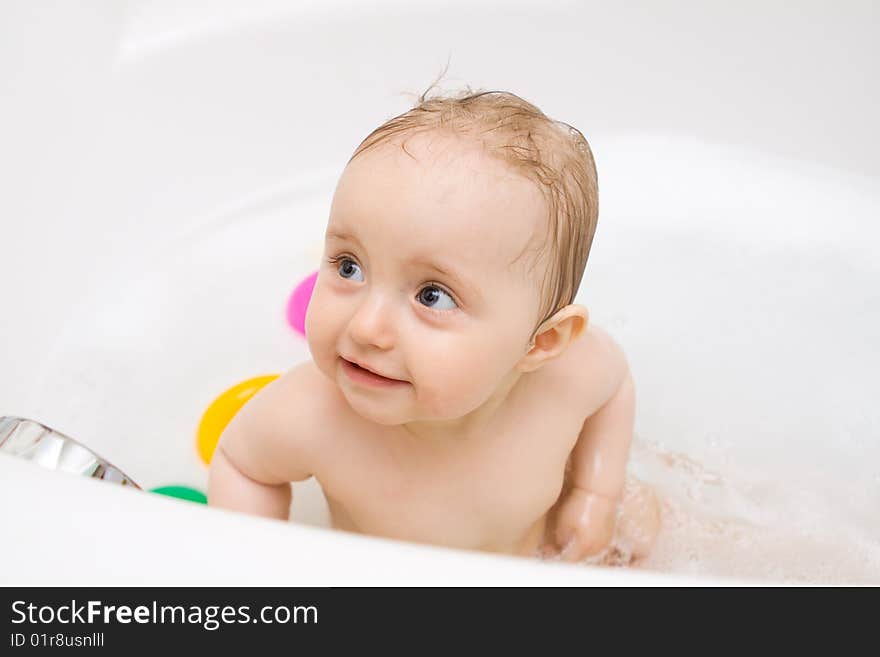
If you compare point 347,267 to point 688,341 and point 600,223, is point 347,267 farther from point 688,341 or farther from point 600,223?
point 600,223

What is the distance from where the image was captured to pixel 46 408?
3.77 ft

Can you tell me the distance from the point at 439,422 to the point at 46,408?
549 mm

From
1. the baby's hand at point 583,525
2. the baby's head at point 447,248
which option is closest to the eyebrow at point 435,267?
the baby's head at point 447,248

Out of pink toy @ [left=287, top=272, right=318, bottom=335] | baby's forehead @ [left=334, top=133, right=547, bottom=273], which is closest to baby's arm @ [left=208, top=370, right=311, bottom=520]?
baby's forehead @ [left=334, top=133, right=547, bottom=273]

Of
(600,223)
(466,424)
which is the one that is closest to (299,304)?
(600,223)

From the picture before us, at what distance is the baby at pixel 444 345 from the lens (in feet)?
2.16

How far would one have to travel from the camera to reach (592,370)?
2.96 ft

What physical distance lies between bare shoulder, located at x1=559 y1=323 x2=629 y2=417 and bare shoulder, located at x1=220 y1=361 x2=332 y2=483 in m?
0.21

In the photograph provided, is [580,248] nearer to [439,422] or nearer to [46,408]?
[439,422]

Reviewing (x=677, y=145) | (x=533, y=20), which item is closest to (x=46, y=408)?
(x=533, y=20)

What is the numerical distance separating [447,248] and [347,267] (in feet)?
0.24

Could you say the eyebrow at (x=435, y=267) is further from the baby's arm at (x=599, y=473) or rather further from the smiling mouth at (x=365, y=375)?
the baby's arm at (x=599, y=473)

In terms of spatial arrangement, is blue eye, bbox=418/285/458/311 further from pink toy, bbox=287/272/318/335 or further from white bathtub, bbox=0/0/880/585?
pink toy, bbox=287/272/318/335

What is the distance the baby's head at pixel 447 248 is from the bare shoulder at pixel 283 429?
110 mm
